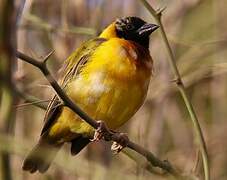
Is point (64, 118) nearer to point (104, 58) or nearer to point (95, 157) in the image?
point (104, 58)

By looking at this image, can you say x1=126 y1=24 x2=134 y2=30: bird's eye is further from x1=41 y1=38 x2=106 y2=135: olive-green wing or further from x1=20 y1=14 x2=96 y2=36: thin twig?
x1=41 y1=38 x2=106 y2=135: olive-green wing

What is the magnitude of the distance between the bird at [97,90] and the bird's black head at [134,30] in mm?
138

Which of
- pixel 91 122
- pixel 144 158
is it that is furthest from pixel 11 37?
pixel 144 158

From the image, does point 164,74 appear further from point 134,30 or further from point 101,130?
point 101,130

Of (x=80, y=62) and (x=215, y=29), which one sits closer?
(x=80, y=62)

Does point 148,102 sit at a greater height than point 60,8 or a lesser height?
lesser

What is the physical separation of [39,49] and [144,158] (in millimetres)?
2249

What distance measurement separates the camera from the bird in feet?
12.1

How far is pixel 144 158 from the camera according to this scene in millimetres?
3109

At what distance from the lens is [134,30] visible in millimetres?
4434

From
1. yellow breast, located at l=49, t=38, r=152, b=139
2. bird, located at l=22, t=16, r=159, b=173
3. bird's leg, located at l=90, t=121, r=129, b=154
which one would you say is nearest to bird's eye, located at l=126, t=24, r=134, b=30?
bird, located at l=22, t=16, r=159, b=173

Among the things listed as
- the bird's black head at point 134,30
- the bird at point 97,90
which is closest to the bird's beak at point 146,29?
the bird's black head at point 134,30

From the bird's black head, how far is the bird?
0.45 ft

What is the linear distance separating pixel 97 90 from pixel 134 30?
92 cm
